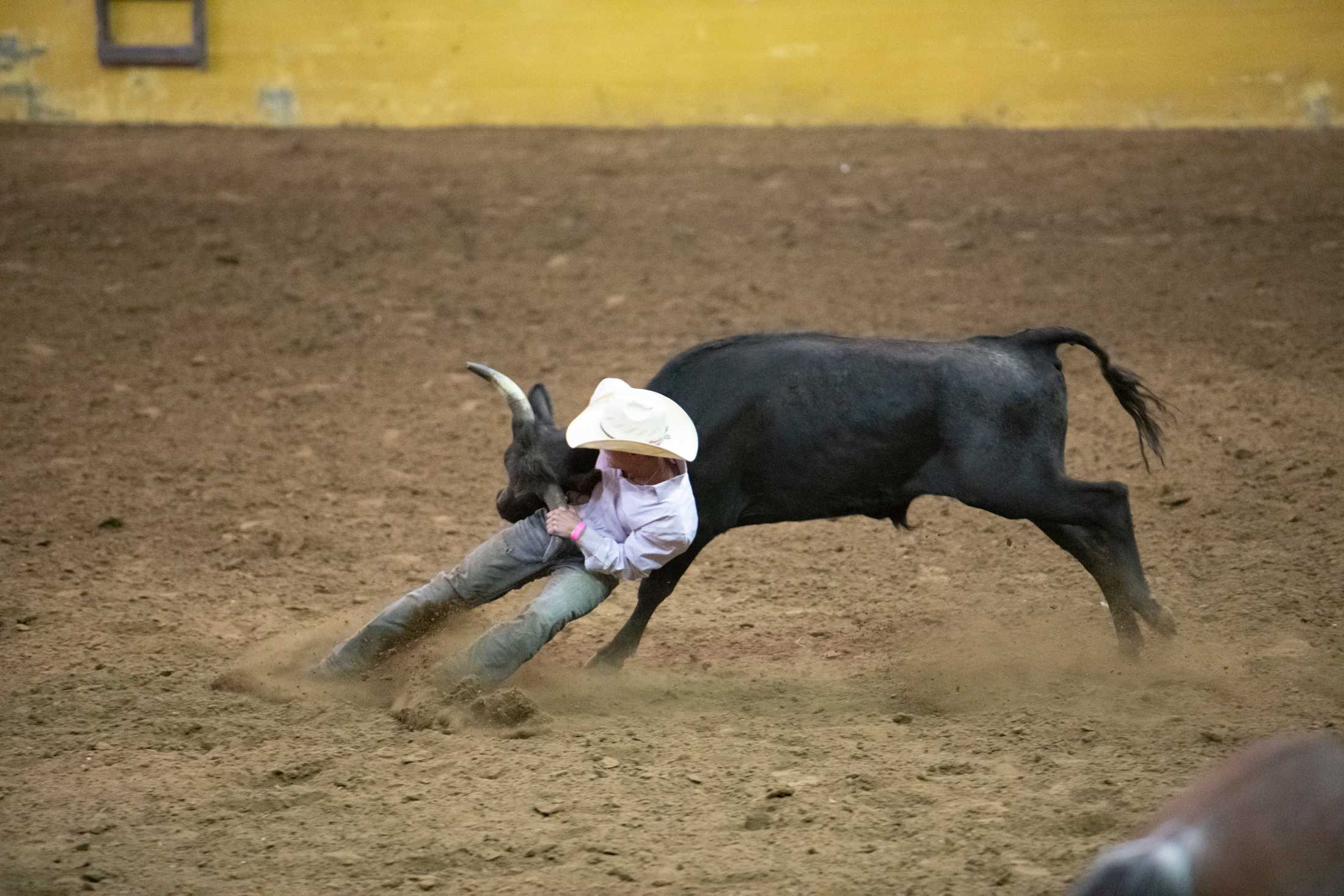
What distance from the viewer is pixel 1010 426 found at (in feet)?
16.9

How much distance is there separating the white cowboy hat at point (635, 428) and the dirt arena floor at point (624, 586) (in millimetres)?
928

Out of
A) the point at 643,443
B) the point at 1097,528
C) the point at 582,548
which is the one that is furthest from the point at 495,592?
the point at 1097,528

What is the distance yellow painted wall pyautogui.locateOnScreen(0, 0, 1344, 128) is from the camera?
12.3 metres

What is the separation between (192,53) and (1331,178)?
9.51 metres

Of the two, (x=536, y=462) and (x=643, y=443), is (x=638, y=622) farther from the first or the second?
(x=643, y=443)

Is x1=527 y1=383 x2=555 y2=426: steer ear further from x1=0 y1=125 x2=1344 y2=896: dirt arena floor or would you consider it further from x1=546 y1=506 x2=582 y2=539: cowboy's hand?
x1=0 y1=125 x2=1344 y2=896: dirt arena floor

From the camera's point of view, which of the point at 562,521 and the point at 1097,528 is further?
the point at 1097,528

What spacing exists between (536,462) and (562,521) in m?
0.29

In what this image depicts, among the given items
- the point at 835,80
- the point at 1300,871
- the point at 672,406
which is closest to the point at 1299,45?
the point at 835,80

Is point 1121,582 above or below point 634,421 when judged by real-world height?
below

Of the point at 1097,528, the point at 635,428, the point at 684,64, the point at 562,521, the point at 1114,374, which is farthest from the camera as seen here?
the point at 684,64

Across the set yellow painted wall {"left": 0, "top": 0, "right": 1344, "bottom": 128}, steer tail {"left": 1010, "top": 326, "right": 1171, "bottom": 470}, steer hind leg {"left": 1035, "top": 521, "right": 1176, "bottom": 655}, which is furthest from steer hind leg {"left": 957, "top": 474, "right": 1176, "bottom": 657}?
yellow painted wall {"left": 0, "top": 0, "right": 1344, "bottom": 128}

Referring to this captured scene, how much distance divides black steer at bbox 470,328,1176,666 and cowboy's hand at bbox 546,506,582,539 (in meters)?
0.11

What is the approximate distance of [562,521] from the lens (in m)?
4.85
